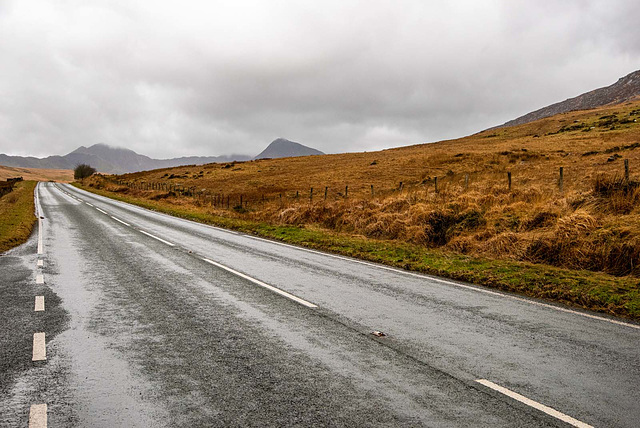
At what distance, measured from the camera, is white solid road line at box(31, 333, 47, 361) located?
4.82 metres

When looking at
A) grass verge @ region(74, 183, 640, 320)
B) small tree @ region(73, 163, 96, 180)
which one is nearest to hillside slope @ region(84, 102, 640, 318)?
grass verge @ region(74, 183, 640, 320)

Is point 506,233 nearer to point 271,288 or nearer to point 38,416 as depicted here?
point 271,288

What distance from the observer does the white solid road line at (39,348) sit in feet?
15.8

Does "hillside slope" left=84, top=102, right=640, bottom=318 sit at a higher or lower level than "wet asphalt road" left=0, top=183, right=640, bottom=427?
higher

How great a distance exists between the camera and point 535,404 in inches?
152

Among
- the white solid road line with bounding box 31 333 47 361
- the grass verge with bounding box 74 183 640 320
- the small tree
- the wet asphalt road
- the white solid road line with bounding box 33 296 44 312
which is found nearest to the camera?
the wet asphalt road

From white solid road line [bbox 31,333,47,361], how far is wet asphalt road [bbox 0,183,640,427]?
7cm

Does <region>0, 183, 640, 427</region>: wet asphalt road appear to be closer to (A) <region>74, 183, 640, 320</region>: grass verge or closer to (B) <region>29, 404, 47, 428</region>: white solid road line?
(B) <region>29, 404, 47, 428</region>: white solid road line

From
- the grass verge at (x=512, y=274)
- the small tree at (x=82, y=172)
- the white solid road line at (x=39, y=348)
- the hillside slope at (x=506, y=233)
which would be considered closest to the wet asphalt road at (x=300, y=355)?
the white solid road line at (x=39, y=348)

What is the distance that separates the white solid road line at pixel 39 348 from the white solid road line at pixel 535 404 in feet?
15.7

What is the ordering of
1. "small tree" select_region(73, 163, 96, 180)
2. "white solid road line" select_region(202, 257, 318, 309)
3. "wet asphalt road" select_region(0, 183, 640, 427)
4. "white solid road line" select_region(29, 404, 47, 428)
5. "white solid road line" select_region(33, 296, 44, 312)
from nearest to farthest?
"white solid road line" select_region(29, 404, 47, 428)
"wet asphalt road" select_region(0, 183, 640, 427)
"white solid road line" select_region(33, 296, 44, 312)
"white solid road line" select_region(202, 257, 318, 309)
"small tree" select_region(73, 163, 96, 180)

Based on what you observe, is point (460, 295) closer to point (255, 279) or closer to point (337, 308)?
point (337, 308)

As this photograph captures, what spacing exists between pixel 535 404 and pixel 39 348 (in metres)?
5.42

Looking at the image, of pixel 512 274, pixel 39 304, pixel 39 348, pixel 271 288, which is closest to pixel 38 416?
pixel 39 348
